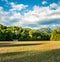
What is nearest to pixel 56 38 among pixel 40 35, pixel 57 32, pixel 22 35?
pixel 57 32

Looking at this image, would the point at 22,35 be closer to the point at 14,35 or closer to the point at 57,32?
the point at 14,35

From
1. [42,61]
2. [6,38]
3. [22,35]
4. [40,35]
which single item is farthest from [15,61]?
[40,35]

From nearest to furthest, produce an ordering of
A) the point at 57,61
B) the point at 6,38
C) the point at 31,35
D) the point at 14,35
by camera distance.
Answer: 1. the point at 57,61
2. the point at 6,38
3. the point at 14,35
4. the point at 31,35

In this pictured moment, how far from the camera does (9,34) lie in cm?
10294

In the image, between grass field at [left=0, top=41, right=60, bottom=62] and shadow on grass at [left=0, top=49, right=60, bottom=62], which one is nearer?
shadow on grass at [left=0, top=49, right=60, bottom=62]

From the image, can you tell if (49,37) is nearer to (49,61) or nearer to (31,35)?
(31,35)

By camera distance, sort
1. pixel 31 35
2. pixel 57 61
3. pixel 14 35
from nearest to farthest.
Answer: pixel 57 61
pixel 14 35
pixel 31 35

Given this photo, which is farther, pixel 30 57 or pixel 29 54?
pixel 29 54

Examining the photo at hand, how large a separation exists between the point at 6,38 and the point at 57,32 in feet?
101

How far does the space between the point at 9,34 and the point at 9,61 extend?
3571 inches

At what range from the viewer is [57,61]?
12656mm

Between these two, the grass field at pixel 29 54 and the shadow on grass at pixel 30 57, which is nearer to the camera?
the shadow on grass at pixel 30 57

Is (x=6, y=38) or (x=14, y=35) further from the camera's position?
(x=14, y=35)

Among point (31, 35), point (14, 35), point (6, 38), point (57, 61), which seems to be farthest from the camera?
point (31, 35)
